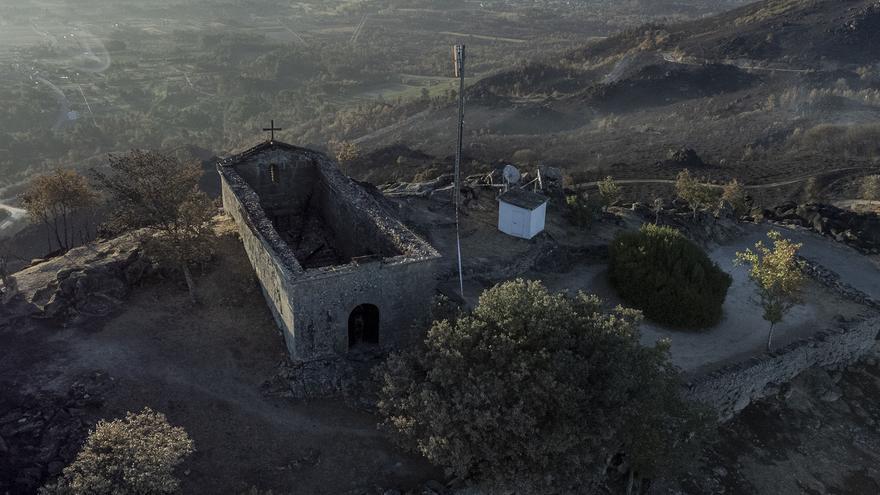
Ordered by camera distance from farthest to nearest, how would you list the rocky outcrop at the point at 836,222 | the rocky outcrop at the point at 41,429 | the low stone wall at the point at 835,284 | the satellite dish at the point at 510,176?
the rocky outcrop at the point at 836,222 → the satellite dish at the point at 510,176 → the low stone wall at the point at 835,284 → the rocky outcrop at the point at 41,429

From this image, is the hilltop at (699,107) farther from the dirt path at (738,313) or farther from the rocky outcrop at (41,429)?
the rocky outcrop at (41,429)

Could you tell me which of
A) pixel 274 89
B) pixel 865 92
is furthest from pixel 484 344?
pixel 274 89

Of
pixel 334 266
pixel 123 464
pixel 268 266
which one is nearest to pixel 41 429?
pixel 123 464

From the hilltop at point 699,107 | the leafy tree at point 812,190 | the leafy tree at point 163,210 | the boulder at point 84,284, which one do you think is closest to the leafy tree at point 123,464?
the leafy tree at point 163,210

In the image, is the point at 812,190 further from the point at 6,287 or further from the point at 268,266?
the point at 6,287

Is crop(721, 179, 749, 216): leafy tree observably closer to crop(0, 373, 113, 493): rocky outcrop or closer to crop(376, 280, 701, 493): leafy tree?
crop(376, 280, 701, 493): leafy tree

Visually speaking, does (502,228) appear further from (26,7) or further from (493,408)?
(26,7)
